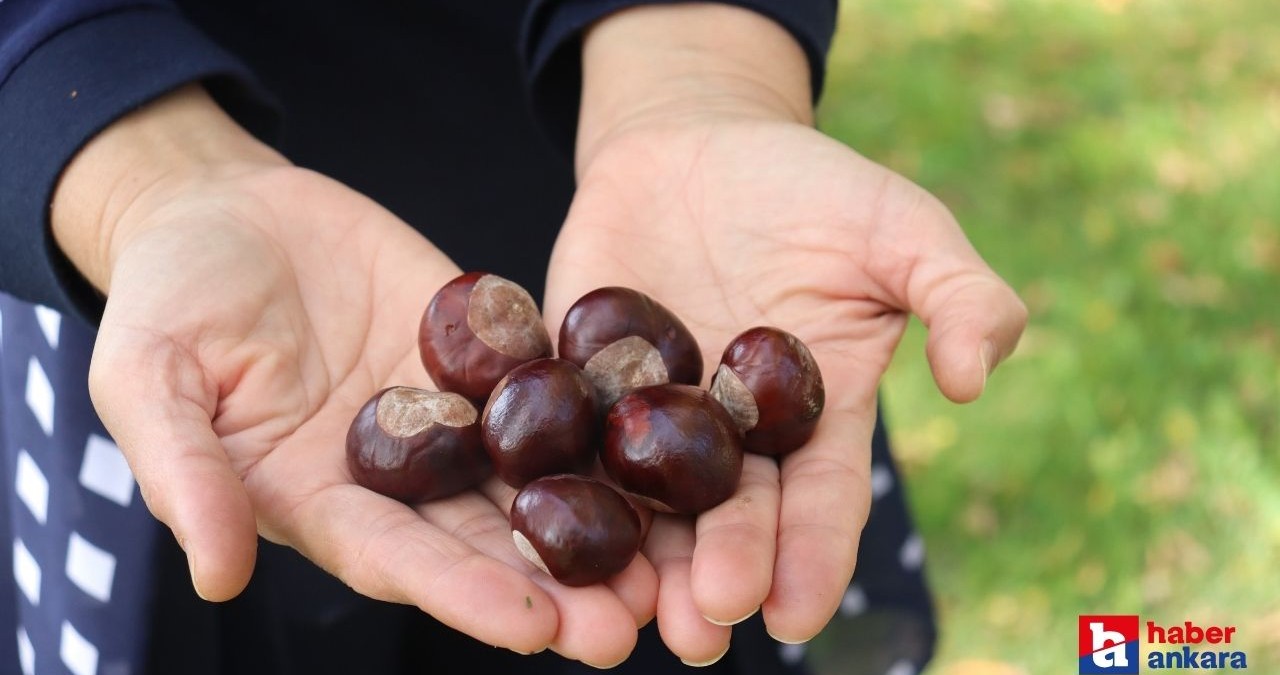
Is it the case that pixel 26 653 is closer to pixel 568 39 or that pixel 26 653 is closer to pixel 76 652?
pixel 76 652

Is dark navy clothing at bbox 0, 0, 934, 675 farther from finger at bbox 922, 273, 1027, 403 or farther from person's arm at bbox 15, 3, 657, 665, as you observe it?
finger at bbox 922, 273, 1027, 403

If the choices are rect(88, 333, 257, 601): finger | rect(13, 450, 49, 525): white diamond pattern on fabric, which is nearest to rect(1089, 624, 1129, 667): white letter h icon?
rect(88, 333, 257, 601): finger

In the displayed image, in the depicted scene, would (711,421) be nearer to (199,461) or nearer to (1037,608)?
(199,461)

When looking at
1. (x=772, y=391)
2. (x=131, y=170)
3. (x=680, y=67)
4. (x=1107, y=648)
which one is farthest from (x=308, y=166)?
(x=1107, y=648)

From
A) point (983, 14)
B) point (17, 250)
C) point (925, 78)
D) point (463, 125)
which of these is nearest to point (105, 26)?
point (17, 250)

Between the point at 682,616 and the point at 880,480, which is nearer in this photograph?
the point at 682,616

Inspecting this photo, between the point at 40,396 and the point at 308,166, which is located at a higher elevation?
the point at 308,166
